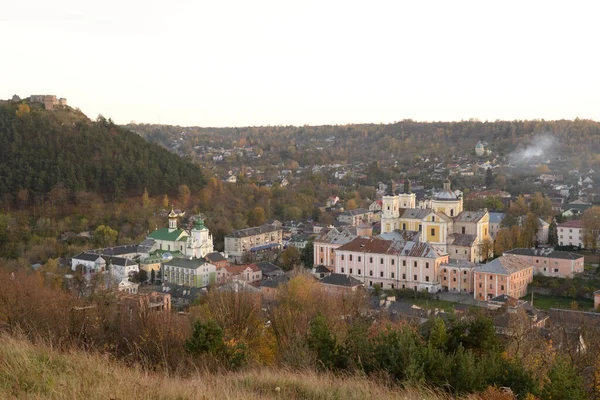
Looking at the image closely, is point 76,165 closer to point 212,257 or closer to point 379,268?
point 212,257

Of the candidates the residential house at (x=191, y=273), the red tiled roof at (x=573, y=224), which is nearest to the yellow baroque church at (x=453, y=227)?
the red tiled roof at (x=573, y=224)

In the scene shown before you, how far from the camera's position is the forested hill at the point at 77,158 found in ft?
121

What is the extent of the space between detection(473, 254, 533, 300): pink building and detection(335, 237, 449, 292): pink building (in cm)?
193

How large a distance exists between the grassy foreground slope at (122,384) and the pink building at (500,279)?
18.5 metres

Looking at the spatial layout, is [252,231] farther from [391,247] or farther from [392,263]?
[392,263]

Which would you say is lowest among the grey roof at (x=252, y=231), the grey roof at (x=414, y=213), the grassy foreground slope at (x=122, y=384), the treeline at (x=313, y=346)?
the grey roof at (x=252, y=231)

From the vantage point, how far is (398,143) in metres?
80.2

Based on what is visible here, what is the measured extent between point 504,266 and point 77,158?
2638 cm

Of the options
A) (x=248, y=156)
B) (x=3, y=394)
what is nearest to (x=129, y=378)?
(x=3, y=394)

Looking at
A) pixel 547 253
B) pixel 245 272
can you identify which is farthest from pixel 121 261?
pixel 547 253

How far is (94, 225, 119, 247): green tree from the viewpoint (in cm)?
3288

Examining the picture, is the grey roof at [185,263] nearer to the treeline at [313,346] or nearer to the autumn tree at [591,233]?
the treeline at [313,346]

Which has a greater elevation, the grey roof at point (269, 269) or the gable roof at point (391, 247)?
the gable roof at point (391, 247)

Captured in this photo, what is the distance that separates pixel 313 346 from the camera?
8000 millimetres
